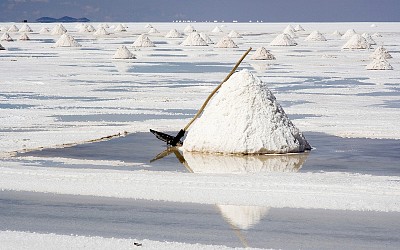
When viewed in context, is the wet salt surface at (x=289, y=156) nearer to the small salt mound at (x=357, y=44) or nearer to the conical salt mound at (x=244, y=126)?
the conical salt mound at (x=244, y=126)

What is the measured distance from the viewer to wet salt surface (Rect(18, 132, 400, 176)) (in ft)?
26.2

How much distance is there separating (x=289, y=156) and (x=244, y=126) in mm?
515

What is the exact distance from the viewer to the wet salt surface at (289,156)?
799cm

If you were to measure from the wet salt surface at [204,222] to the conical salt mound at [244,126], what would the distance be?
96.5 inches

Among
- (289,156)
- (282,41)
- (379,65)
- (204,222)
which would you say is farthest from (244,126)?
(282,41)

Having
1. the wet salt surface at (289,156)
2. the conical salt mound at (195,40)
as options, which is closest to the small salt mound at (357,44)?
the conical salt mound at (195,40)

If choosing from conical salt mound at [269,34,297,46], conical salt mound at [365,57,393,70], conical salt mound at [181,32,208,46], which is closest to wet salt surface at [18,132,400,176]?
conical salt mound at [365,57,393,70]

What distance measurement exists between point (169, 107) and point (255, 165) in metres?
5.72

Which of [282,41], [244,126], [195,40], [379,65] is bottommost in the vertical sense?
[244,126]

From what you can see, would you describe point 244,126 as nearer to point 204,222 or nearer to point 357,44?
point 204,222

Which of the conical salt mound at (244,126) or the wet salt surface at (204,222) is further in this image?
the conical salt mound at (244,126)

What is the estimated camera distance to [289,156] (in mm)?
8734

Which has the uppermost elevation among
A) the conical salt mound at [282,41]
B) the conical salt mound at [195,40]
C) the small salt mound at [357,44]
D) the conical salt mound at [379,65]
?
the conical salt mound at [195,40]

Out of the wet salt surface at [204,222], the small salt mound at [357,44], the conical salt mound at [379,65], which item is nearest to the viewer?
the wet salt surface at [204,222]
